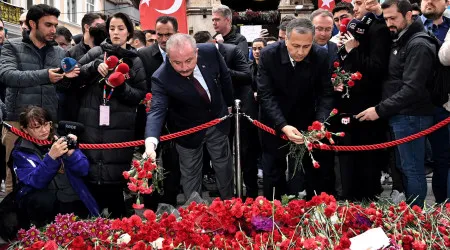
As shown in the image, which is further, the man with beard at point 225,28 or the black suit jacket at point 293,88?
the man with beard at point 225,28

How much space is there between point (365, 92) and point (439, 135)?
0.72m

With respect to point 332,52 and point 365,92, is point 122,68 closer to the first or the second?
point 332,52

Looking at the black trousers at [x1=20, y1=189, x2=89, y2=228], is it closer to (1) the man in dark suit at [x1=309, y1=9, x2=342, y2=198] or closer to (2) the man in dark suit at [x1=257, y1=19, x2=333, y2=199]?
(2) the man in dark suit at [x1=257, y1=19, x2=333, y2=199]

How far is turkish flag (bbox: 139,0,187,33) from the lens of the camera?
7.63 metres

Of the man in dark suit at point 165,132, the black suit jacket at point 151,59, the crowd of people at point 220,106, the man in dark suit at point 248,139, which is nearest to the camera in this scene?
the crowd of people at point 220,106

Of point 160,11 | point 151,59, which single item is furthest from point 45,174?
point 160,11

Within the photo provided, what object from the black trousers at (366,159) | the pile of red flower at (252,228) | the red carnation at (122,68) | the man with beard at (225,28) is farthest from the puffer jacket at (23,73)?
the black trousers at (366,159)

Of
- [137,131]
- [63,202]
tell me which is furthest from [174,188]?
[63,202]

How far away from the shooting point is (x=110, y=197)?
4.46 metres

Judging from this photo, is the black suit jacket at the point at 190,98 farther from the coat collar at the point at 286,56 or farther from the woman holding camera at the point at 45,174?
the woman holding camera at the point at 45,174

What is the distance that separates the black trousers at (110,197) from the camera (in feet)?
14.3

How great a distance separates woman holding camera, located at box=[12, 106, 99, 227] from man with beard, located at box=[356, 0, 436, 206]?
7.83 ft

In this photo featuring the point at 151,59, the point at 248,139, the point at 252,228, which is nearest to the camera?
the point at 252,228

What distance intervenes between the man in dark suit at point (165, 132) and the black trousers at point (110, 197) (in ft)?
1.28
